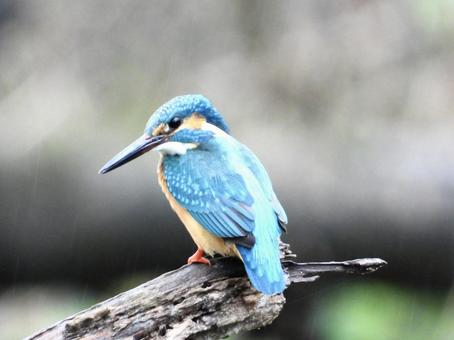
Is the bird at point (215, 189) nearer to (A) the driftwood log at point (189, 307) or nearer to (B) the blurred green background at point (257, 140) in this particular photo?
(A) the driftwood log at point (189, 307)

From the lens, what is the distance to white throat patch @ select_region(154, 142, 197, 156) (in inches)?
146

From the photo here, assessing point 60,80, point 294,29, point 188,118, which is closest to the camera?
point 188,118

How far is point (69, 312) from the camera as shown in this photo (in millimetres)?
5094

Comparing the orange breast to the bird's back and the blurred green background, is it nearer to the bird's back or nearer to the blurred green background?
the bird's back

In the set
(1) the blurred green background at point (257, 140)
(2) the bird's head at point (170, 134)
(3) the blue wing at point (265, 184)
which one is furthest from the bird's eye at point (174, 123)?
(1) the blurred green background at point (257, 140)

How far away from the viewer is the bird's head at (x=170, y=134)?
369 cm

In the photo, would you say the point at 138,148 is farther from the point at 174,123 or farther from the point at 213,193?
the point at 213,193

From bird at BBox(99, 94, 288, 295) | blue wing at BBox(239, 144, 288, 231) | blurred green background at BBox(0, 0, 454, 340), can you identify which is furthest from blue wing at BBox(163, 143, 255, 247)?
blurred green background at BBox(0, 0, 454, 340)

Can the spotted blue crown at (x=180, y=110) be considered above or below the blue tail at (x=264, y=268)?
above

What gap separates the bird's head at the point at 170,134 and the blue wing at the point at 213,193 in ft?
0.19

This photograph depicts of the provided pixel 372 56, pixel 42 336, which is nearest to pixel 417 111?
pixel 372 56

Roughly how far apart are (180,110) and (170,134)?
11 centimetres

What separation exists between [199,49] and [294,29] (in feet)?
2.60

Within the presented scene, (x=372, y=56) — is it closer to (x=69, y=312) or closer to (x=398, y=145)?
(x=398, y=145)
